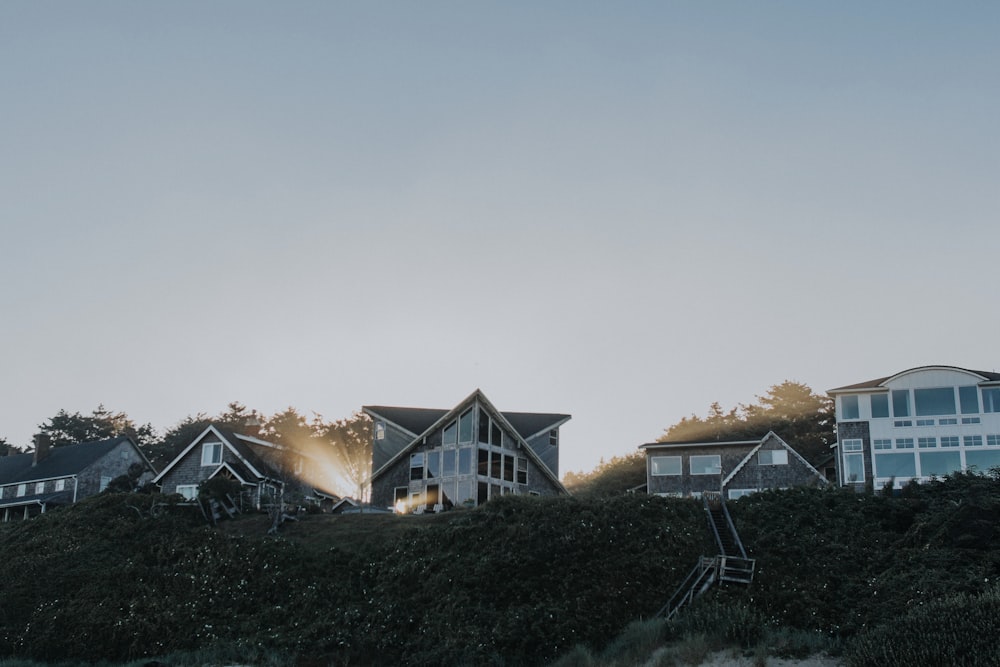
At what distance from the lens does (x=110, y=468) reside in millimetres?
71625

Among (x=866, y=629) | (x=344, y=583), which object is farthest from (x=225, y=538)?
(x=866, y=629)

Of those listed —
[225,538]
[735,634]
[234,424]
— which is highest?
[234,424]

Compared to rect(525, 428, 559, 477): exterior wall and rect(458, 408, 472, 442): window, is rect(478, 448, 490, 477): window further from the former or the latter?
rect(525, 428, 559, 477): exterior wall

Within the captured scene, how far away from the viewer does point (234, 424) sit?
84250 millimetres

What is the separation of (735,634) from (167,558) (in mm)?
24849

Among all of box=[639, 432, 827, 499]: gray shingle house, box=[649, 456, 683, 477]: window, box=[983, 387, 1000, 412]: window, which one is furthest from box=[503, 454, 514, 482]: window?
box=[983, 387, 1000, 412]: window

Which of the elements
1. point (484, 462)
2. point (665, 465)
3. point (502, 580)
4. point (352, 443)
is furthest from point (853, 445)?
point (352, 443)

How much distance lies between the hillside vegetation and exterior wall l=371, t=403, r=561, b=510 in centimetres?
649

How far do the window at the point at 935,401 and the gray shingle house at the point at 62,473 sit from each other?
52217 millimetres

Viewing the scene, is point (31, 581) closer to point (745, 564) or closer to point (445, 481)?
point (445, 481)

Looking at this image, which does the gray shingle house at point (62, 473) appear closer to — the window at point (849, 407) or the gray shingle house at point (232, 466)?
the gray shingle house at point (232, 466)

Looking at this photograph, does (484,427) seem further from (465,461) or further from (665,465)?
(665,465)

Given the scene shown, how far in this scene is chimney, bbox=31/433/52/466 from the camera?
74.2m

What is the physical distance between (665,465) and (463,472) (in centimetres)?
1425
